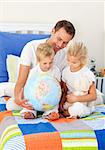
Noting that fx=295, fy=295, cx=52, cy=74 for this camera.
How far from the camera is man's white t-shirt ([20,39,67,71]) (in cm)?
191

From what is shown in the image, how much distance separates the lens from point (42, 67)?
1.78m

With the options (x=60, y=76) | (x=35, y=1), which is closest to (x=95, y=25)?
(x=35, y=1)

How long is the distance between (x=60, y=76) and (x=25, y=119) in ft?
1.18

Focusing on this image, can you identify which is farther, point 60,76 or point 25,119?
point 60,76

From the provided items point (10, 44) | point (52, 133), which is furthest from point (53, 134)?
point (10, 44)

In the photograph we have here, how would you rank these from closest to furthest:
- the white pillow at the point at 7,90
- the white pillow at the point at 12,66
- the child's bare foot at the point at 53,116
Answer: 1. the child's bare foot at the point at 53,116
2. the white pillow at the point at 7,90
3. the white pillow at the point at 12,66

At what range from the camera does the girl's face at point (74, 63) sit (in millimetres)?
1784

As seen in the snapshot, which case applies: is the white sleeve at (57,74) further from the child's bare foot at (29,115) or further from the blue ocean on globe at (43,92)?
the child's bare foot at (29,115)

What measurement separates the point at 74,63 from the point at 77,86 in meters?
0.15

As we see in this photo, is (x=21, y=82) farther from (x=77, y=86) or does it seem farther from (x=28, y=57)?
(x=77, y=86)

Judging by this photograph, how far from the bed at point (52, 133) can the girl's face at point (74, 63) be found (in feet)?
1.04

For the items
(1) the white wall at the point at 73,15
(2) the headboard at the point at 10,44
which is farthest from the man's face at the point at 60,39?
(1) the white wall at the point at 73,15

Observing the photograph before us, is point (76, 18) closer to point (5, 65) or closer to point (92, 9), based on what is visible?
point (92, 9)

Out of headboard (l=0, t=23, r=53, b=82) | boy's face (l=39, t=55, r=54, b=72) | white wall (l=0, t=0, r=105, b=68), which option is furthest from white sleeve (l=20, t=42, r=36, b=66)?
white wall (l=0, t=0, r=105, b=68)
